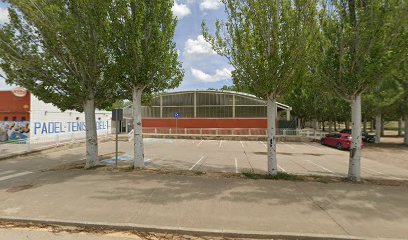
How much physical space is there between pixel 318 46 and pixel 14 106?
23.4 m

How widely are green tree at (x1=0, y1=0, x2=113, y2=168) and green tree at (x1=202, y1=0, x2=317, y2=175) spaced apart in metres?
5.39

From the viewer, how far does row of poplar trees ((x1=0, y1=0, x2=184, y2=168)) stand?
8.93 meters

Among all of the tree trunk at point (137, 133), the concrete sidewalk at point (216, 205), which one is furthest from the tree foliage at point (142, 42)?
the concrete sidewalk at point (216, 205)

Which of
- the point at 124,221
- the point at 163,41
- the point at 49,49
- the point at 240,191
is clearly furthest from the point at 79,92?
the point at 240,191

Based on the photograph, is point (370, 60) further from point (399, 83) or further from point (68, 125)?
point (68, 125)

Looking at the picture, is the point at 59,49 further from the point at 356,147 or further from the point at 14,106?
the point at 14,106

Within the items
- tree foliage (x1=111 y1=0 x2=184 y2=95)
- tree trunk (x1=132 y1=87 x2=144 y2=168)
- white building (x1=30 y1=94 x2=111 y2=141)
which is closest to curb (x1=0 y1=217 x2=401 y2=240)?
tree trunk (x1=132 y1=87 x2=144 y2=168)

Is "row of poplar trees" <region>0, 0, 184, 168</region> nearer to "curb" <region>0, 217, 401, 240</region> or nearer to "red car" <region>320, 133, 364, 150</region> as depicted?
"curb" <region>0, 217, 401, 240</region>

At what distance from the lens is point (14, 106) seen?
63.8 ft

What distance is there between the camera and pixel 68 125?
23.6 metres

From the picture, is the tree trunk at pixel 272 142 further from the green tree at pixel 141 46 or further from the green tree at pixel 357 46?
the green tree at pixel 141 46

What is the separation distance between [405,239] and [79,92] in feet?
36.5

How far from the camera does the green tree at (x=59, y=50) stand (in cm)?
888

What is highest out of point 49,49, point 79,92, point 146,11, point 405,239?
point 146,11
